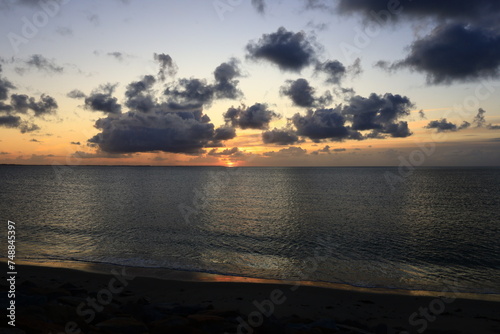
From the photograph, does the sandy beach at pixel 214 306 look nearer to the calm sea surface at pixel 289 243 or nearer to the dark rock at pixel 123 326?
the dark rock at pixel 123 326

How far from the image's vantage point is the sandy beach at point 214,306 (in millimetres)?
10469

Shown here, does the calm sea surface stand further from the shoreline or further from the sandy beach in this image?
the sandy beach

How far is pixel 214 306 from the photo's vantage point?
15.0 meters

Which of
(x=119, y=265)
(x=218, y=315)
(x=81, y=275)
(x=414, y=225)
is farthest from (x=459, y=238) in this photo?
(x=81, y=275)

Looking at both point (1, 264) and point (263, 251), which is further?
point (263, 251)

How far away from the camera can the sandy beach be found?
34.3 ft

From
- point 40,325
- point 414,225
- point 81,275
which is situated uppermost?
point 40,325

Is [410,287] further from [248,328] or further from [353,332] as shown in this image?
[248,328]

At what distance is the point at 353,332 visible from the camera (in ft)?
36.8

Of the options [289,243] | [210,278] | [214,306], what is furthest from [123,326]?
[289,243]

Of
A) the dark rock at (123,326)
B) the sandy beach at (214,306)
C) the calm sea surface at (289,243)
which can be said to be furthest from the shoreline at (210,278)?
the dark rock at (123,326)

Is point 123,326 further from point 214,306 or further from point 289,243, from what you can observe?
point 289,243

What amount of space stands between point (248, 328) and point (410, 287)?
44.6 feet

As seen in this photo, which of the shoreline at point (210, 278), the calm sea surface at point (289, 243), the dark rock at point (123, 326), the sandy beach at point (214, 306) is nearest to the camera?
the dark rock at point (123, 326)
